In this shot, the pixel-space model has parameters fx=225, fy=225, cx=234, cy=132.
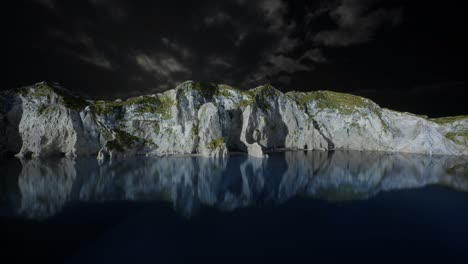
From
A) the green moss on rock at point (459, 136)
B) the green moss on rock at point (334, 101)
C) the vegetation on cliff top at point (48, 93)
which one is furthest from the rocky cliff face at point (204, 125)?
the green moss on rock at point (334, 101)

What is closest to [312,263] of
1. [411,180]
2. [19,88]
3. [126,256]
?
[126,256]

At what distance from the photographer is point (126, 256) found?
774 inches

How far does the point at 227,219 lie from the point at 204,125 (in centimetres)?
8585

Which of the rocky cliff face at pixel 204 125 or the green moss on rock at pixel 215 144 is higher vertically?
the rocky cliff face at pixel 204 125

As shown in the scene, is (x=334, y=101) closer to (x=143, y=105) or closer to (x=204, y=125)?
A: (x=204, y=125)

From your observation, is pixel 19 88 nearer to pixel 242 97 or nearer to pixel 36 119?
pixel 36 119

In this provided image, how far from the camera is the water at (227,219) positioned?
20562 mm

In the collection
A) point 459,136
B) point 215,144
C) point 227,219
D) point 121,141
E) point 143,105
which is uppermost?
point 143,105

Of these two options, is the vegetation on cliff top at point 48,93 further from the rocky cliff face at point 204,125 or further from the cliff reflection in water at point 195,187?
the cliff reflection in water at point 195,187

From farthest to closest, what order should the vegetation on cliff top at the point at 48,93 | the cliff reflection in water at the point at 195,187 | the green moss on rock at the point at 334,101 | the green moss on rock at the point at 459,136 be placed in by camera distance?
1. the green moss on rock at the point at 334,101
2. the green moss on rock at the point at 459,136
3. the vegetation on cliff top at the point at 48,93
4. the cliff reflection in water at the point at 195,187

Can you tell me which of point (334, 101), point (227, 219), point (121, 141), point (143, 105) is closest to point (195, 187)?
point (227, 219)

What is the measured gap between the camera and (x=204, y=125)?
11206cm

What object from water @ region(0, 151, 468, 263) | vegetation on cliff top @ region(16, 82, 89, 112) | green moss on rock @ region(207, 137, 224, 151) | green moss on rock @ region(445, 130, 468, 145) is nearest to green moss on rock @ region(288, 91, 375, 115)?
green moss on rock @ region(445, 130, 468, 145)

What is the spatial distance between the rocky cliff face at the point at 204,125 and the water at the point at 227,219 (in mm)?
56773
